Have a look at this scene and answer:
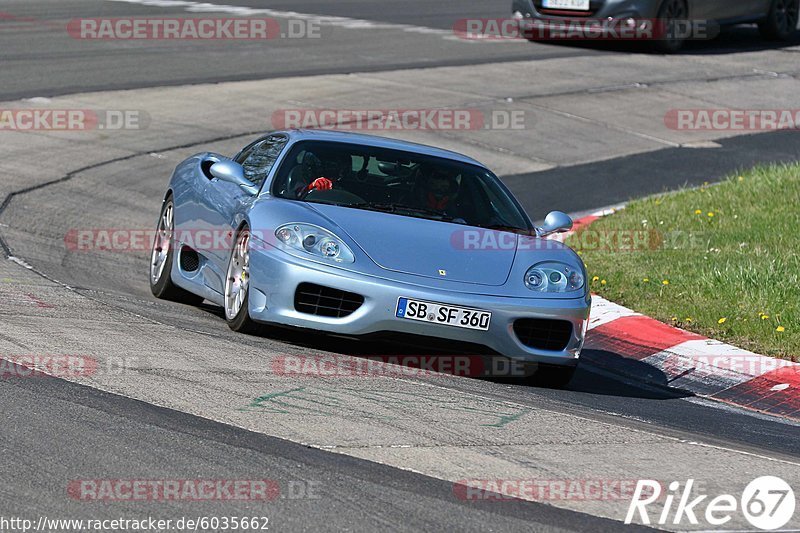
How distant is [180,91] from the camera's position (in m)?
17.2

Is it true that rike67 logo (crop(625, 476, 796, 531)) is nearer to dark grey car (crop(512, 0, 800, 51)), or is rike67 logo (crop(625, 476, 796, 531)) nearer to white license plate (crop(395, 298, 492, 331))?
white license plate (crop(395, 298, 492, 331))

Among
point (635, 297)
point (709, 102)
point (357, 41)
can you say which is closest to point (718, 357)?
point (635, 297)

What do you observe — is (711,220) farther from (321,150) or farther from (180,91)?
(180,91)

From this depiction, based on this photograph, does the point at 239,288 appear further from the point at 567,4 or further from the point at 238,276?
the point at 567,4

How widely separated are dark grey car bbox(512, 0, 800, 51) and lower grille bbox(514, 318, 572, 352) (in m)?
14.4

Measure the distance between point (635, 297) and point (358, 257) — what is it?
336cm

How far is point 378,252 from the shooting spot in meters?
7.39
